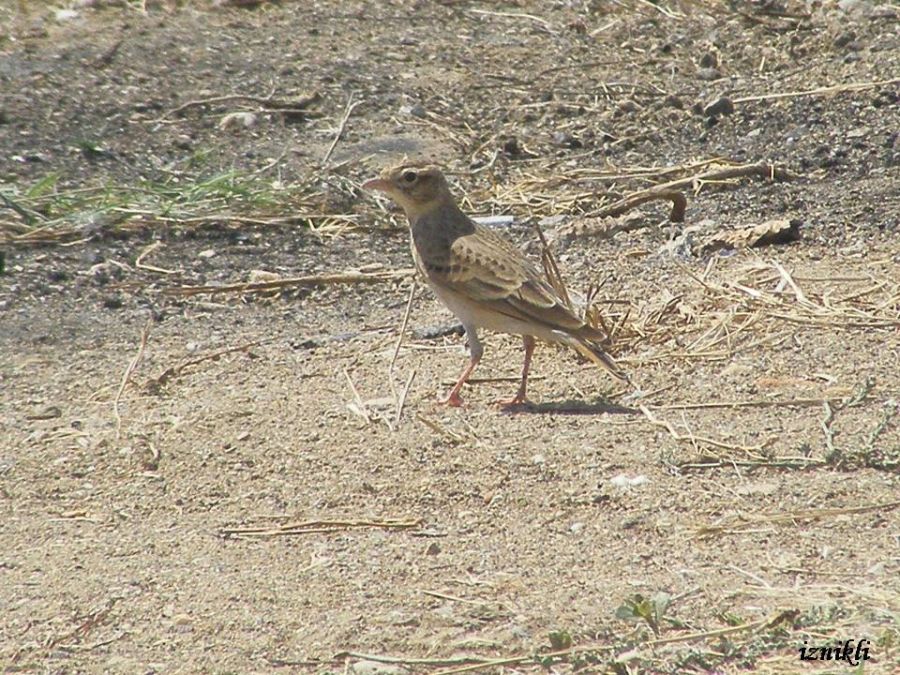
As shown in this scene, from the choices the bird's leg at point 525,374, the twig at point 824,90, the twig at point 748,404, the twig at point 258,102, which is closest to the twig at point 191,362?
the bird's leg at point 525,374

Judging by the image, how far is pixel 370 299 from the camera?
8.55 meters

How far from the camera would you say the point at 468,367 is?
23.0ft

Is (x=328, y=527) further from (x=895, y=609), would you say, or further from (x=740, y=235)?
(x=740, y=235)

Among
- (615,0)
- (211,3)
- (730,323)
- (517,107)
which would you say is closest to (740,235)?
(730,323)

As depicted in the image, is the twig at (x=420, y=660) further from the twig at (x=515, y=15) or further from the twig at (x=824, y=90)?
the twig at (x=515, y=15)

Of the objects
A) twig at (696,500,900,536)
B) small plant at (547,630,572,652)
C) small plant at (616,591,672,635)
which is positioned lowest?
twig at (696,500,900,536)

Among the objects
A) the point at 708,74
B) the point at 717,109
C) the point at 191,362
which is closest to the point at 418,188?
the point at 191,362

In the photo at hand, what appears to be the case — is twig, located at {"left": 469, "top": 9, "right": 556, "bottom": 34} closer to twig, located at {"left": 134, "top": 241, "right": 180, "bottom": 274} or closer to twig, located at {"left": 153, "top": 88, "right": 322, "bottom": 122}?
twig, located at {"left": 153, "top": 88, "right": 322, "bottom": 122}

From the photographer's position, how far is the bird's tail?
661cm

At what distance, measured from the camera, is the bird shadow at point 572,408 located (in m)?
6.47

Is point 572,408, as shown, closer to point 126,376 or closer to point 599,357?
point 599,357

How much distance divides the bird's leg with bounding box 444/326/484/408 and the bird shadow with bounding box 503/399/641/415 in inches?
8.8

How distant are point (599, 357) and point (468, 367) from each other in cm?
Result: 64

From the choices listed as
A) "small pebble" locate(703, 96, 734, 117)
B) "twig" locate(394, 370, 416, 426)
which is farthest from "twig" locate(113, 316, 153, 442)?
"small pebble" locate(703, 96, 734, 117)
